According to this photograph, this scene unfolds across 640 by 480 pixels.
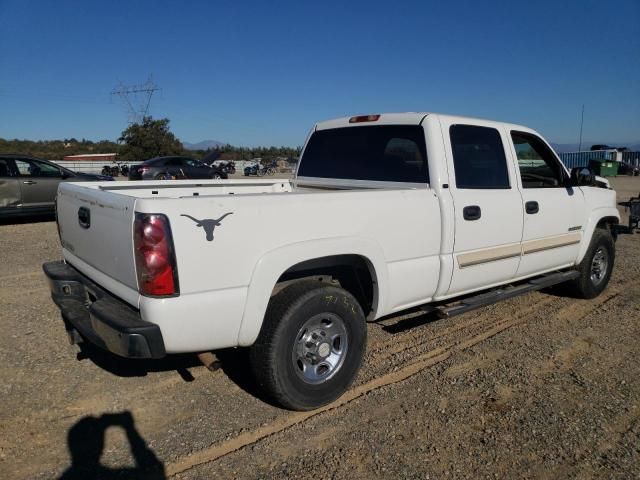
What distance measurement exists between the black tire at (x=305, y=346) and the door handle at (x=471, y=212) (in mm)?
1222

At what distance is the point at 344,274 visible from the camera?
148 inches

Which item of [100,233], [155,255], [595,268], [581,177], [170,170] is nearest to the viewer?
[155,255]

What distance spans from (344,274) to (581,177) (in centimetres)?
299

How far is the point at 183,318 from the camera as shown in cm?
267

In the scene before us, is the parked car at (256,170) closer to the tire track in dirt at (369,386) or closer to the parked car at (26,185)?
the parked car at (26,185)

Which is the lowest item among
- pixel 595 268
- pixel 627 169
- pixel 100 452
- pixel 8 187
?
pixel 100 452

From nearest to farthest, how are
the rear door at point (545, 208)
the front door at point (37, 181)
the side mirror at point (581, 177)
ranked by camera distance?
the rear door at point (545, 208) → the side mirror at point (581, 177) → the front door at point (37, 181)

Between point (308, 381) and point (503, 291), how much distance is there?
2.22m

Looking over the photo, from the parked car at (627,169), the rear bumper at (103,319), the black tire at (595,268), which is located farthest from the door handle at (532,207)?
the parked car at (627,169)

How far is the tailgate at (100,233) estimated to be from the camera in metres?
2.74

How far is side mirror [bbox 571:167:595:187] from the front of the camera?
5121 millimetres

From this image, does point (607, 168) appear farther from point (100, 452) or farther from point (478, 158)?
point (100, 452)

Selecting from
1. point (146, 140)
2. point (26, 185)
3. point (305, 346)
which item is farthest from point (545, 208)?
point (146, 140)

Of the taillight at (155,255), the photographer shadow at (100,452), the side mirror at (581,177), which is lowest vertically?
the photographer shadow at (100,452)
